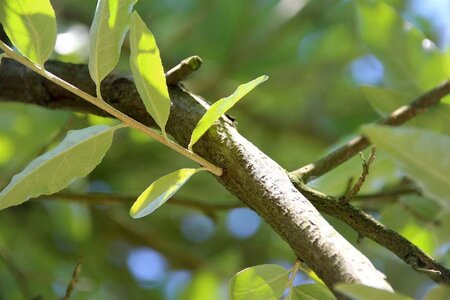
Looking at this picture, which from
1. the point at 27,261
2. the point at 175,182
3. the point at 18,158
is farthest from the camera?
the point at 27,261

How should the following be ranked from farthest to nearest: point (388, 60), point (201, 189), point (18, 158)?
point (201, 189)
point (18, 158)
point (388, 60)

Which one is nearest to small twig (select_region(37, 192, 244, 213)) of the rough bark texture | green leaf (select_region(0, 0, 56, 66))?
the rough bark texture

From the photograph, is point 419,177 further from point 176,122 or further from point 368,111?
point 368,111

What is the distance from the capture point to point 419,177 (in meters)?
0.38

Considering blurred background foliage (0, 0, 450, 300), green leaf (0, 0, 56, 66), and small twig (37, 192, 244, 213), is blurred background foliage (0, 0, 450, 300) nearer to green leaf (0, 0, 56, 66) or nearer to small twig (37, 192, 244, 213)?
small twig (37, 192, 244, 213)

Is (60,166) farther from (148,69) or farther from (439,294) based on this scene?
(439,294)

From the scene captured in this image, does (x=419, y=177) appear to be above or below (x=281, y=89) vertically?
below

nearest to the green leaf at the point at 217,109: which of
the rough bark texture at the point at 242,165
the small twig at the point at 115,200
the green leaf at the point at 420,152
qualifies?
the rough bark texture at the point at 242,165

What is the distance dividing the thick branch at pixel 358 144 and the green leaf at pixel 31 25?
0.20 m

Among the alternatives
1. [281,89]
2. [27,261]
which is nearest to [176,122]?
[27,261]

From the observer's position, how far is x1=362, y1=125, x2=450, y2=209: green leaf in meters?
0.36

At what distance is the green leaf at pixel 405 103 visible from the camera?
0.71m

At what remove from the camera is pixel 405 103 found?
75cm

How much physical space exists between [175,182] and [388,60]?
37 centimetres
